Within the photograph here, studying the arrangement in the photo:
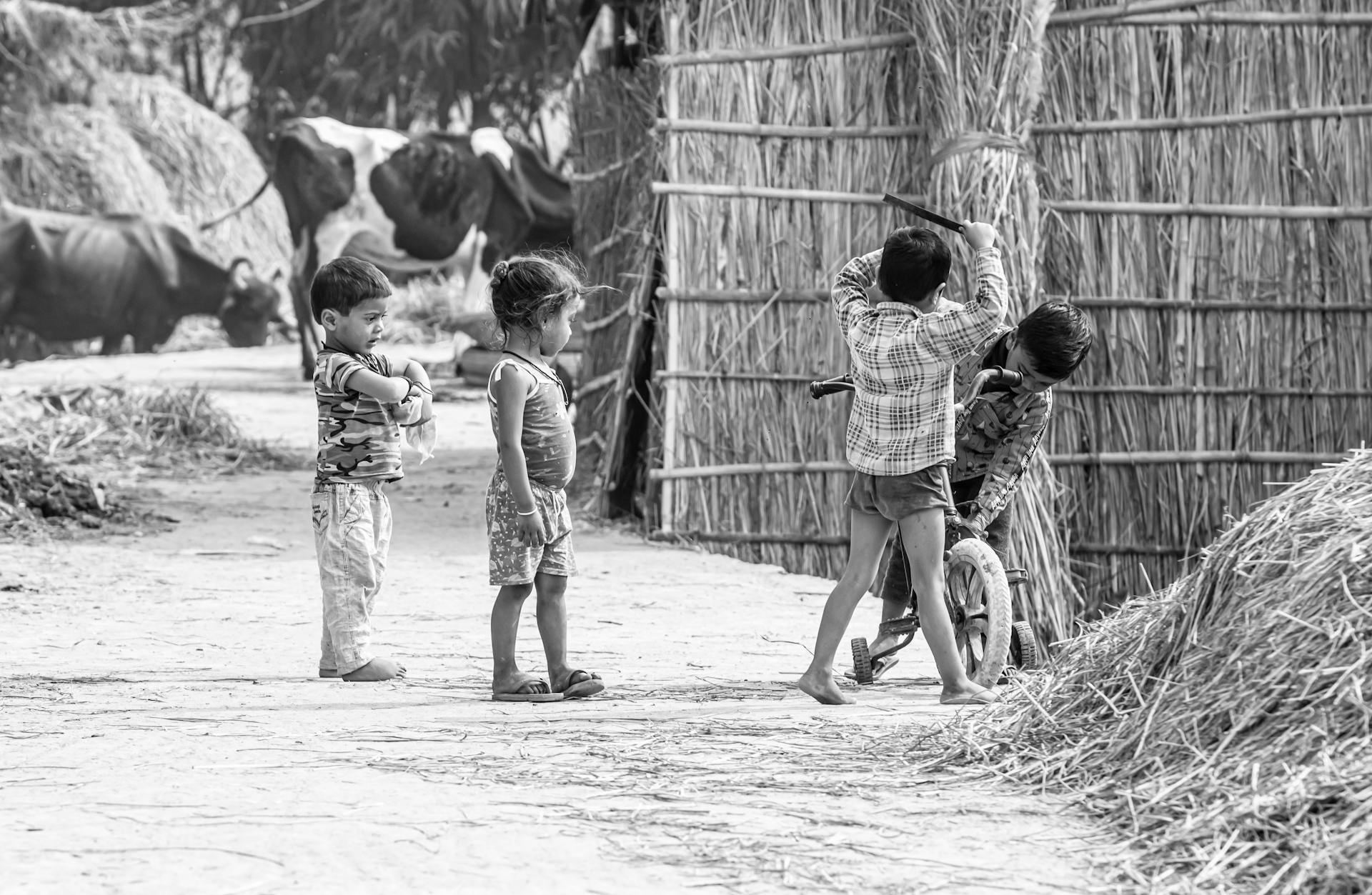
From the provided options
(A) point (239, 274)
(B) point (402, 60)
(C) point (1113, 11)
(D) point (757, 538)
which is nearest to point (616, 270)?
(D) point (757, 538)

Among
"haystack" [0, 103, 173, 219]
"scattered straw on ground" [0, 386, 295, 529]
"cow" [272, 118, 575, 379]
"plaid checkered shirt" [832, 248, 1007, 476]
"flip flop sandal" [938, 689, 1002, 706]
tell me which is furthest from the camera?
"haystack" [0, 103, 173, 219]

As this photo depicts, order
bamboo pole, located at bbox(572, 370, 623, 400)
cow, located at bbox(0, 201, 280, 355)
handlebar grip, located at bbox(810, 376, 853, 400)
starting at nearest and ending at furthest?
handlebar grip, located at bbox(810, 376, 853, 400)
bamboo pole, located at bbox(572, 370, 623, 400)
cow, located at bbox(0, 201, 280, 355)

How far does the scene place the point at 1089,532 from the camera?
7.12 metres

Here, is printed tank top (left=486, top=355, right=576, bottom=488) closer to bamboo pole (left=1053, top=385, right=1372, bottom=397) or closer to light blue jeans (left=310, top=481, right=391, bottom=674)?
light blue jeans (left=310, top=481, right=391, bottom=674)

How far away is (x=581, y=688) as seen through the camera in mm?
4062

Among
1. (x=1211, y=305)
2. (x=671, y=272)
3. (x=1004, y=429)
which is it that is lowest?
(x=1004, y=429)

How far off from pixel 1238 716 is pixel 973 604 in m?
1.45

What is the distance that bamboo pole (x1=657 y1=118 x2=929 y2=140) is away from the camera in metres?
6.97

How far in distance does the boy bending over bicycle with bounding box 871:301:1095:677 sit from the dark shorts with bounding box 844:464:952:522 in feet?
1.28

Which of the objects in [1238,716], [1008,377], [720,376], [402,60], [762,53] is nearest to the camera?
[1238,716]

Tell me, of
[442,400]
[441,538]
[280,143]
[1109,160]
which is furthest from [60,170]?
[1109,160]

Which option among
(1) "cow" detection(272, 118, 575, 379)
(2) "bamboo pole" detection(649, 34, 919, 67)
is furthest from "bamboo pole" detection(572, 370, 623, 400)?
(1) "cow" detection(272, 118, 575, 379)

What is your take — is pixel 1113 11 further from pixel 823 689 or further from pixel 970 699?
pixel 823 689

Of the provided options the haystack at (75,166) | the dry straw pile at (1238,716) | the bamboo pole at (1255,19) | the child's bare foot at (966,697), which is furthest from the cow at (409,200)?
the dry straw pile at (1238,716)
